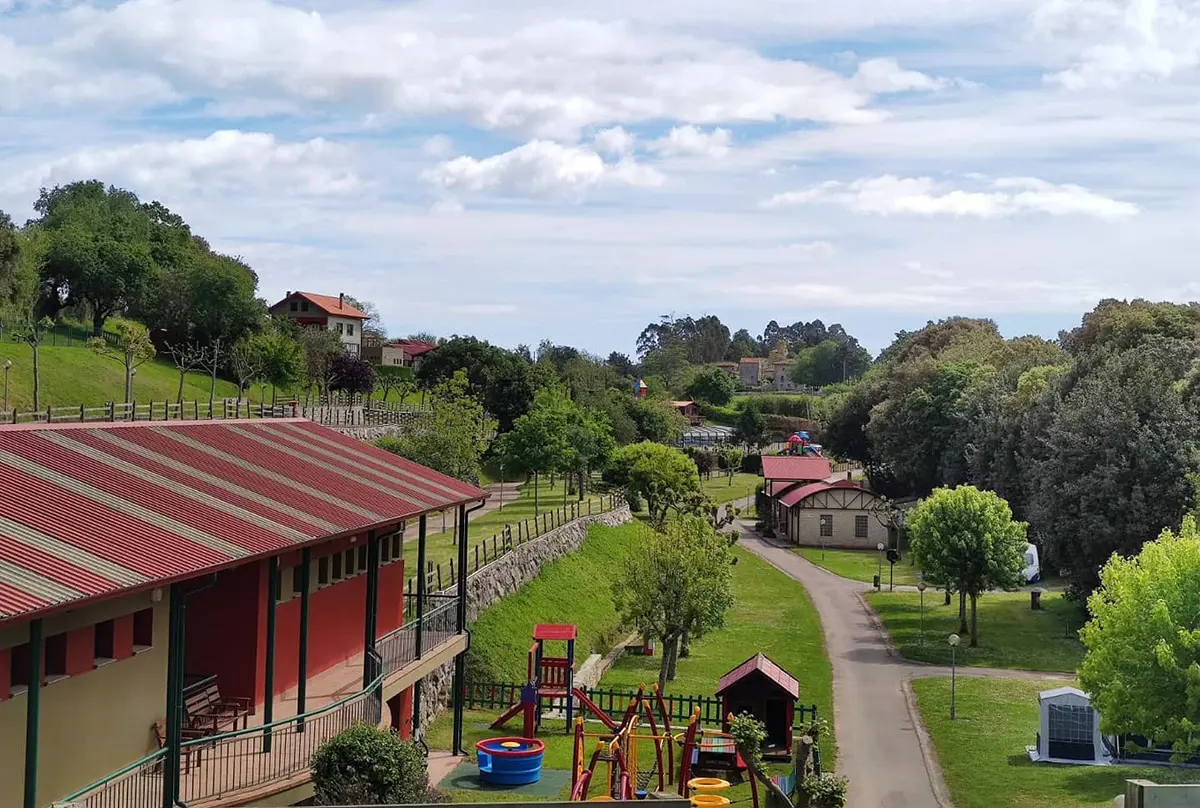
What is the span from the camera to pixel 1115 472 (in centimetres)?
4806

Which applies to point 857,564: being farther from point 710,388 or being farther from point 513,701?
point 710,388

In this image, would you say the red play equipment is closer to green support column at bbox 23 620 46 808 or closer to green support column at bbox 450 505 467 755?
green support column at bbox 450 505 467 755

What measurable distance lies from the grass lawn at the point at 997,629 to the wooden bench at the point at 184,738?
103 ft

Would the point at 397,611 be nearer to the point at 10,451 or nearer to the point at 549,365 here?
the point at 10,451

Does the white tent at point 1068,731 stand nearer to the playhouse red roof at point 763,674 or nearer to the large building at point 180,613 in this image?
the playhouse red roof at point 763,674

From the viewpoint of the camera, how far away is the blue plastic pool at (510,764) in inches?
991

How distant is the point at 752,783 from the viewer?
24.3 meters

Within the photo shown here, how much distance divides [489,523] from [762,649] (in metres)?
14.9

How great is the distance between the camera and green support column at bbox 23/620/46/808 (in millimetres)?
12406

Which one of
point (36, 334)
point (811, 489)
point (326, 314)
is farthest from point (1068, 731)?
point (326, 314)

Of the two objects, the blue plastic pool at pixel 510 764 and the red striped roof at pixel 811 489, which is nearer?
the blue plastic pool at pixel 510 764

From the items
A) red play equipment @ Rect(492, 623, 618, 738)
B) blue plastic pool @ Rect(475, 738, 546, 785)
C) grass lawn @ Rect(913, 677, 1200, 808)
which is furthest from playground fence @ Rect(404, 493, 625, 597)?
grass lawn @ Rect(913, 677, 1200, 808)

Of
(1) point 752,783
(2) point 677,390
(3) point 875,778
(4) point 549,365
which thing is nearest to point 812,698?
(3) point 875,778

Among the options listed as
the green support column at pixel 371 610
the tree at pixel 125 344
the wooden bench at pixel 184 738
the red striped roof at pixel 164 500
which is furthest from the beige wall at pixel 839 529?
the wooden bench at pixel 184 738
